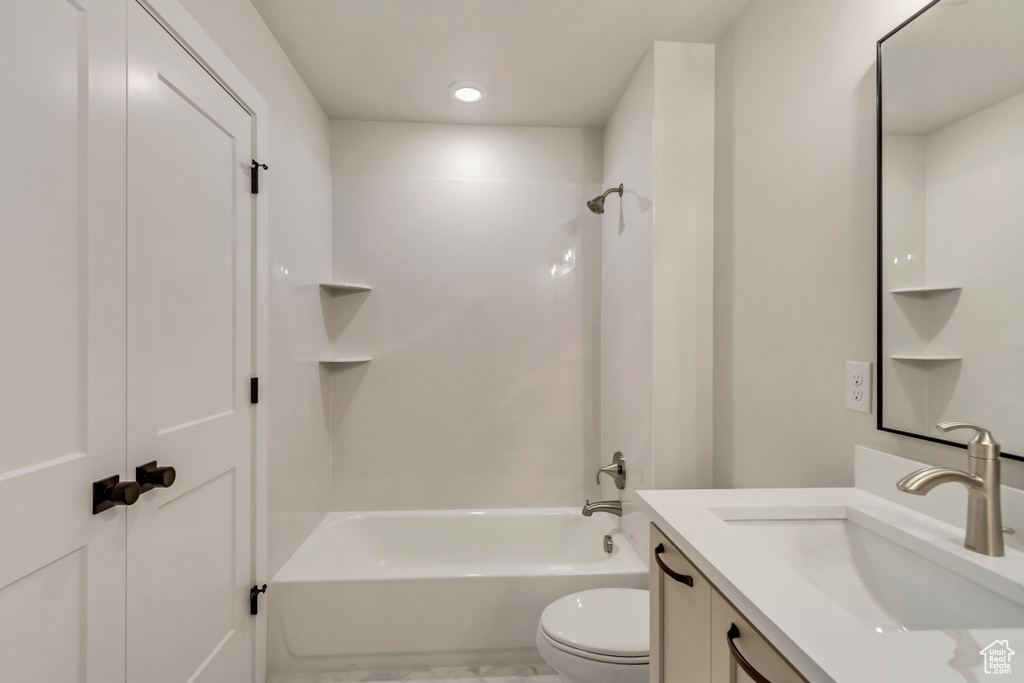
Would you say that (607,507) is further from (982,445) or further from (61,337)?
A: (61,337)

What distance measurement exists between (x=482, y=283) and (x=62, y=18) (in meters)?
1.90

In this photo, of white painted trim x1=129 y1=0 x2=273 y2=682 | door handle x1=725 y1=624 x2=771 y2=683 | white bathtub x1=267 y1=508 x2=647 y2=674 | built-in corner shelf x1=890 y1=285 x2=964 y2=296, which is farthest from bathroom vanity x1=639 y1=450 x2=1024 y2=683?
white painted trim x1=129 y1=0 x2=273 y2=682

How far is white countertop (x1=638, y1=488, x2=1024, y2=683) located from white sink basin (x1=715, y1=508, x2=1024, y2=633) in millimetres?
10

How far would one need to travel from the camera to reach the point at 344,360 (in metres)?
2.46

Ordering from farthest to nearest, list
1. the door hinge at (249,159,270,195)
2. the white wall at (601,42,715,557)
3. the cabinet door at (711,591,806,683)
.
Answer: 1. the white wall at (601,42,715,557)
2. the door hinge at (249,159,270,195)
3. the cabinet door at (711,591,806,683)

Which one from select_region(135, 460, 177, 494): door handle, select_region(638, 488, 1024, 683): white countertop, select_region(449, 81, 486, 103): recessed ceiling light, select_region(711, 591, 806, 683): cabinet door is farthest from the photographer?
select_region(449, 81, 486, 103): recessed ceiling light

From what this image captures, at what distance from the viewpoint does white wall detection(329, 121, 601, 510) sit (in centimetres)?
263

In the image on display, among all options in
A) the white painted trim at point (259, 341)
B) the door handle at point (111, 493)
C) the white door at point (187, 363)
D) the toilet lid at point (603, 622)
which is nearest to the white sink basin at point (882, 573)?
the toilet lid at point (603, 622)

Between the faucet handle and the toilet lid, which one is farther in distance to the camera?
the toilet lid

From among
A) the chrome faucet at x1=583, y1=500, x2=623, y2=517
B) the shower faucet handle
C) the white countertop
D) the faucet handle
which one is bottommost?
the chrome faucet at x1=583, y1=500, x2=623, y2=517

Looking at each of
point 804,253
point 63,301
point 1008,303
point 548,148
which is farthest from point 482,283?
point 1008,303

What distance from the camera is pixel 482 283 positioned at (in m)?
2.68

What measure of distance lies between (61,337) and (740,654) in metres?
1.25

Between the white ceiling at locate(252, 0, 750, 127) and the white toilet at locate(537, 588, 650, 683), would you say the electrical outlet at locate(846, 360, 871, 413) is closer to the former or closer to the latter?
the white toilet at locate(537, 588, 650, 683)
